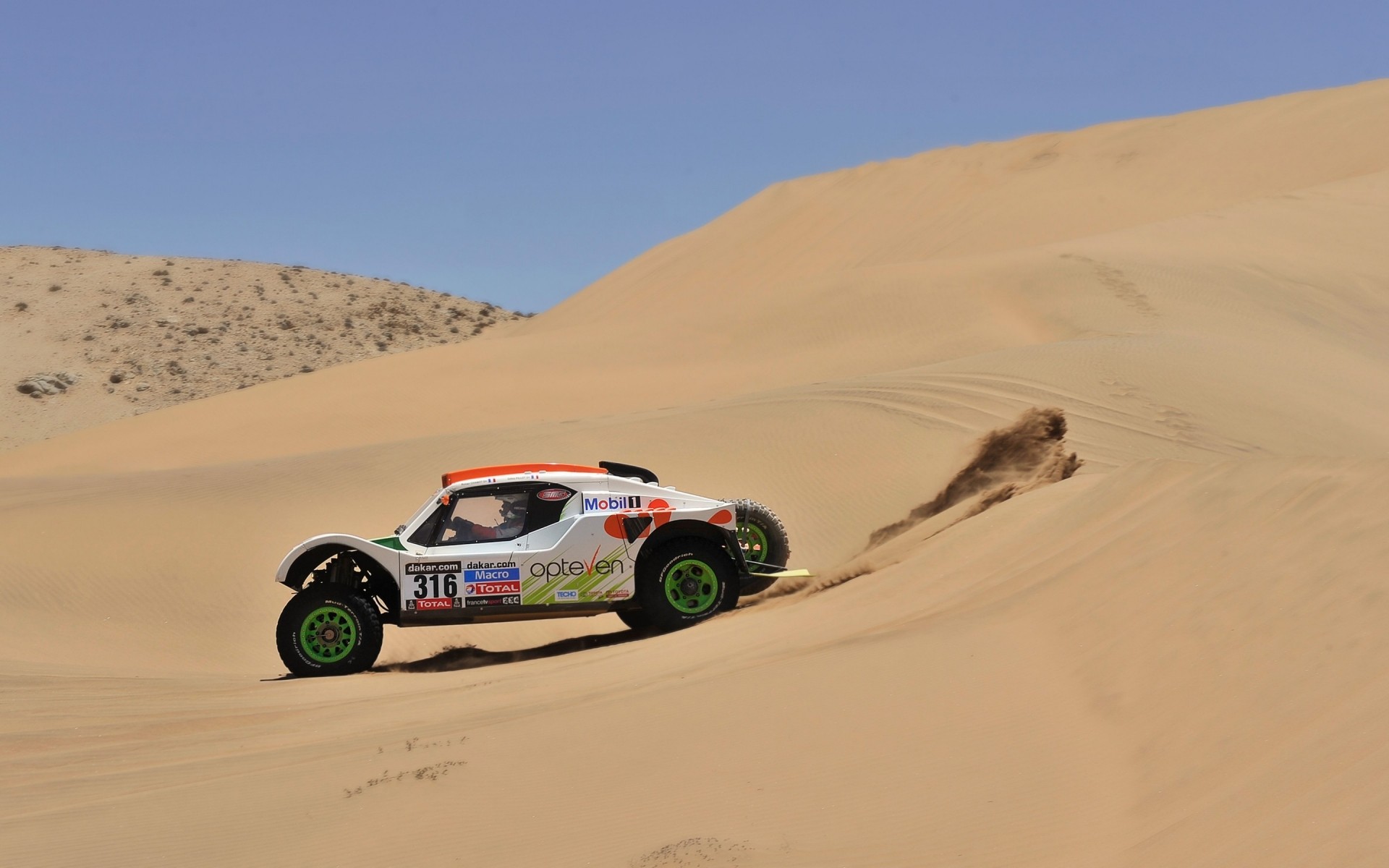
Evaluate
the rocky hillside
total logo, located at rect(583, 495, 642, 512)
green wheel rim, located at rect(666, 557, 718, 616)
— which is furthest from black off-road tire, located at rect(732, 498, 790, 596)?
the rocky hillside

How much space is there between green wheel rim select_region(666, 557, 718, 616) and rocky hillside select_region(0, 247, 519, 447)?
4223cm

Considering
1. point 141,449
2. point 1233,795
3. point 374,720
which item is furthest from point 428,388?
point 1233,795

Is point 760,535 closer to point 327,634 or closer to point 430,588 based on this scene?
point 430,588

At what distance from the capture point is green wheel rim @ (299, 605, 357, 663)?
982 centimetres

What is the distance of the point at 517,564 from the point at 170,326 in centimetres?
4845

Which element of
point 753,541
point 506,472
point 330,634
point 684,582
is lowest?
point 330,634

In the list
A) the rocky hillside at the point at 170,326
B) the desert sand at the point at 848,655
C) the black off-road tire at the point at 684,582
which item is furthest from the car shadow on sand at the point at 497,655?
the rocky hillside at the point at 170,326

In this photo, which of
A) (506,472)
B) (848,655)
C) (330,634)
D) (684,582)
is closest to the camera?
(848,655)

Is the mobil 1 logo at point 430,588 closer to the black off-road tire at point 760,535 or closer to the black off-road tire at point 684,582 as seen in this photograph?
the black off-road tire at point 684,582

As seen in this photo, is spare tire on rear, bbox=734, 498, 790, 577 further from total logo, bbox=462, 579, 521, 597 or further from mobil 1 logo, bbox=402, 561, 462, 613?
mobil 1 logo, bbox=402, 561, 462, 613

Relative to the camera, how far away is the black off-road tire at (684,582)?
9.98 metres

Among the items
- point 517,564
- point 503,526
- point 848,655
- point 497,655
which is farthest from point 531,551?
point 848,655

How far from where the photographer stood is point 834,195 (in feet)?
153

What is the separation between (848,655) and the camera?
713cm
